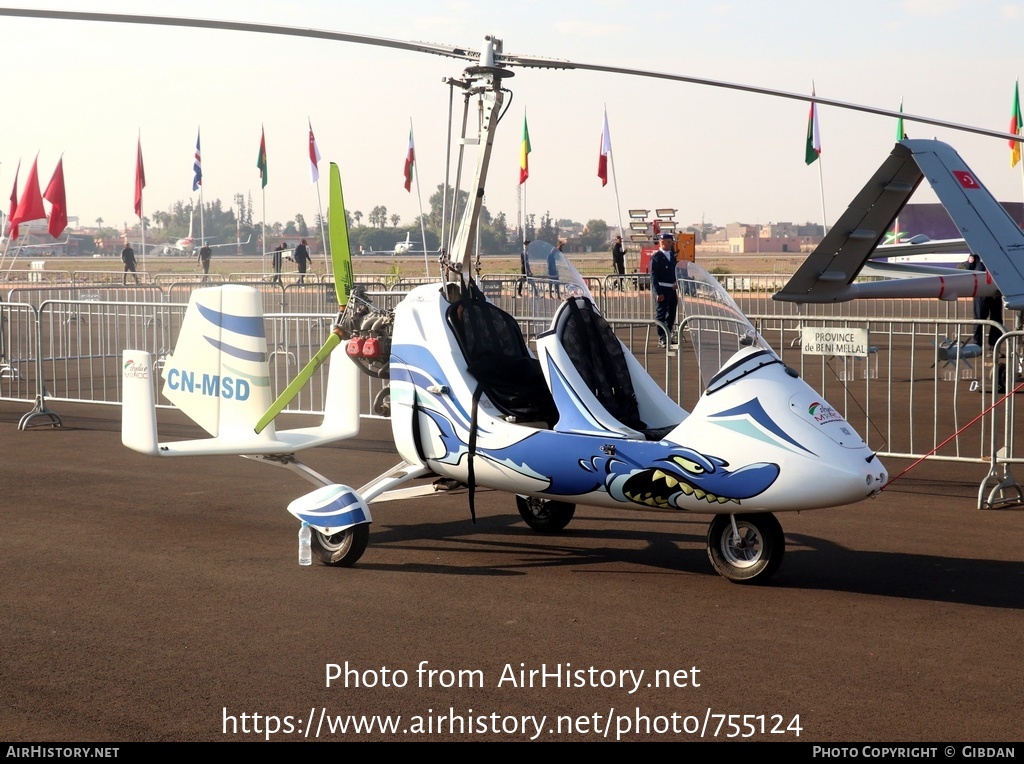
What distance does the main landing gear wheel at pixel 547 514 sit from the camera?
25.8 ft

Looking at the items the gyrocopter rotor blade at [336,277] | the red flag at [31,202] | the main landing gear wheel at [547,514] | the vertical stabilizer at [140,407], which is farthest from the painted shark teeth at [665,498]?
the red flag at [31,202]

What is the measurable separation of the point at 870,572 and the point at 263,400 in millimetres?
4071

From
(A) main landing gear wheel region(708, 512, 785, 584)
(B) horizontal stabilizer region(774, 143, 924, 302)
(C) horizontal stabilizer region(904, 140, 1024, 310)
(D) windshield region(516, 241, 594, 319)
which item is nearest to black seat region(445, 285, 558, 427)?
(D) windshield region(516, 241, 594, 319)

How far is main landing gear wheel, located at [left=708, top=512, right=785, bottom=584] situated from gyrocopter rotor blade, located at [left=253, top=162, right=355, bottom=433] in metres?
2.80

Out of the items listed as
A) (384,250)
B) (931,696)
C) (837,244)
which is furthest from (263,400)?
(384,250)

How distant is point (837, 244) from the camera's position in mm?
7566

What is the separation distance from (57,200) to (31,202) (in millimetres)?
1905

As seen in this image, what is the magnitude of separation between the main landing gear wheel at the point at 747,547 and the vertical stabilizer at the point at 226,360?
3096 millimetres

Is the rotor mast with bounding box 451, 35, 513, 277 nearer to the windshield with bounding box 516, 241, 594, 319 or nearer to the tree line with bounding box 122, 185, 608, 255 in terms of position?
the windshield with bounding box 516, 241, 594, 319

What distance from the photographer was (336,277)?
7.65 metres

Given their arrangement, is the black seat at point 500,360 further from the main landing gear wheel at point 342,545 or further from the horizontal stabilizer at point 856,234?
the horizontal stabilizer at point 856,234

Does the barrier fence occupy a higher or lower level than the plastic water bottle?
higher

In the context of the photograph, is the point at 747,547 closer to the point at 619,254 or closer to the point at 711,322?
the point at 711,322

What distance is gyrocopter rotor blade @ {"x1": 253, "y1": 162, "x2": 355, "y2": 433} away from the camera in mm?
7340
